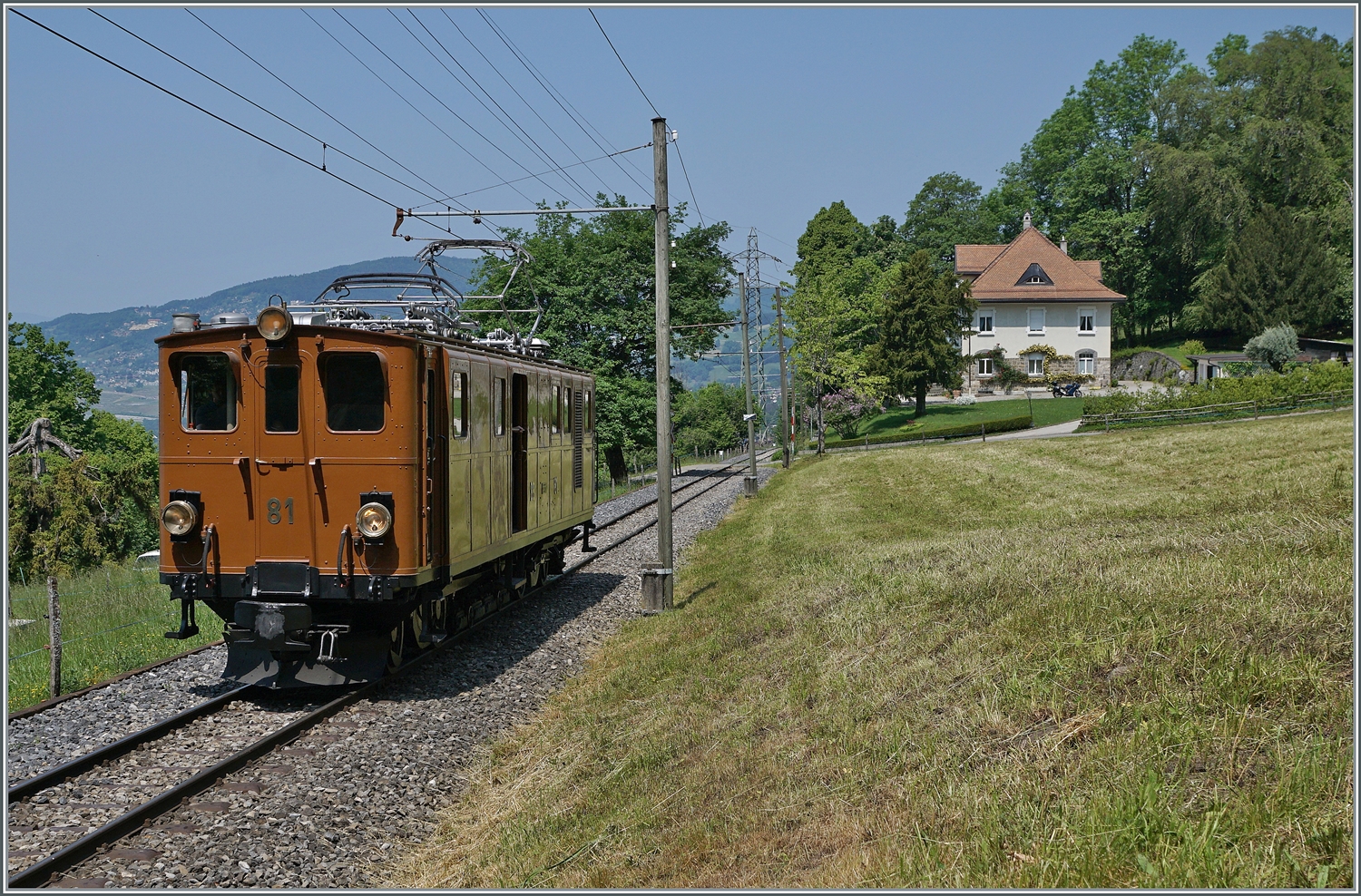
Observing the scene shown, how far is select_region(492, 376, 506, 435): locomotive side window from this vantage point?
12961 mm

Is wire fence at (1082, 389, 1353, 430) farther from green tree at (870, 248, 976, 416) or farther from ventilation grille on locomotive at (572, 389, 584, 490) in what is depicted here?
ventilation grille on locomotive at (572, 389, 584, 490)

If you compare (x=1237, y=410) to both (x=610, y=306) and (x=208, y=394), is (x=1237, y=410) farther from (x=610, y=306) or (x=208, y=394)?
(x=208, y=394)

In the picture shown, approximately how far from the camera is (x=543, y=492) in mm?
15445

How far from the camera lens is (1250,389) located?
40938mm

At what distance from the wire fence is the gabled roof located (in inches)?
1043

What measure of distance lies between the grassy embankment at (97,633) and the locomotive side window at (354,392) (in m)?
3.92

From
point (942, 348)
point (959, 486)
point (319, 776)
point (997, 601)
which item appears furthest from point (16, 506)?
point (942, 348)

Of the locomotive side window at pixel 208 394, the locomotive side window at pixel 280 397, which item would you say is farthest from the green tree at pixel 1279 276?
the locomotive side window at pixel 208 394

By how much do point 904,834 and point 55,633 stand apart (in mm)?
8901

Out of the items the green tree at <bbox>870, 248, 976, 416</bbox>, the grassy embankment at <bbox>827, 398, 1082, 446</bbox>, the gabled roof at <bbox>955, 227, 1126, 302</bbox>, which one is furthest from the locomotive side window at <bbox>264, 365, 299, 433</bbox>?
the gabled roof at <bbox>955, 227, 1126, 302</bbox>

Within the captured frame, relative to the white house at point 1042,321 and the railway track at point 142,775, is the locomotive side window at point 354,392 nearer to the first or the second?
the railway track at point 142,775

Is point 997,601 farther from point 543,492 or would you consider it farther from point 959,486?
point 959,486

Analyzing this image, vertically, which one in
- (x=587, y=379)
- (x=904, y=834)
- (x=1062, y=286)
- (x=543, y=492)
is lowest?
(x=904, y=834)

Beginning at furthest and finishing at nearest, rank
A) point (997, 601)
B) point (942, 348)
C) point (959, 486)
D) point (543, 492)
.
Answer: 1. point (942, 348)
2. point (959, 486)
3. point (543, 492)
4. point (997, 601)
